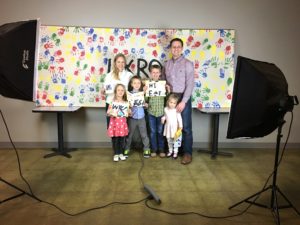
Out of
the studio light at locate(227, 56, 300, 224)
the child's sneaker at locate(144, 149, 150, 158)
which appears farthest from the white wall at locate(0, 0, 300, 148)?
the studio light at locate(227, 56, 300, 224)

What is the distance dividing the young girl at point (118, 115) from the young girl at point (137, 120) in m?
0.13

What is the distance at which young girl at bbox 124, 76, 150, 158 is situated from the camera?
396cm

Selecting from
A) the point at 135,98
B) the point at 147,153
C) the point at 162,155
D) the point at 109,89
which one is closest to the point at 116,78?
the point at 109,89

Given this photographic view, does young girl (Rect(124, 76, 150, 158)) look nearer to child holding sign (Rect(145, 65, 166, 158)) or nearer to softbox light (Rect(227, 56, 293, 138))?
child holding sign (Rect(145, 65, 166, 158))

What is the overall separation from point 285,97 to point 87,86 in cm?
280

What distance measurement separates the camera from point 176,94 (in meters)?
3.97

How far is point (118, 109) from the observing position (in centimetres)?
389

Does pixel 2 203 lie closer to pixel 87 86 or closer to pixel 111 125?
pixel 111 125

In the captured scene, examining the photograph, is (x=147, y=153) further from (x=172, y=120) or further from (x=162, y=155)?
(x=172, y=120)

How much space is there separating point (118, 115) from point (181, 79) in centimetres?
97

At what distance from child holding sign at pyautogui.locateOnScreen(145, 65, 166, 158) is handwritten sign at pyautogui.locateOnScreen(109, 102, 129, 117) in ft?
1.12

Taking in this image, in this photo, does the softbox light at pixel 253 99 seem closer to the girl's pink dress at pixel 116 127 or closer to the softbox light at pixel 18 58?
the softbox light at pixel 18 58

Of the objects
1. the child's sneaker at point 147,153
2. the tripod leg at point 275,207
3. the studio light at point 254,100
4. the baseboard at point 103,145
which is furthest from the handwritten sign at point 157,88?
the tripod leg at point 275,207

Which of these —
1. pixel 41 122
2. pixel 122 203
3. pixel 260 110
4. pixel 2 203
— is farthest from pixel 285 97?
pixel 41 122
